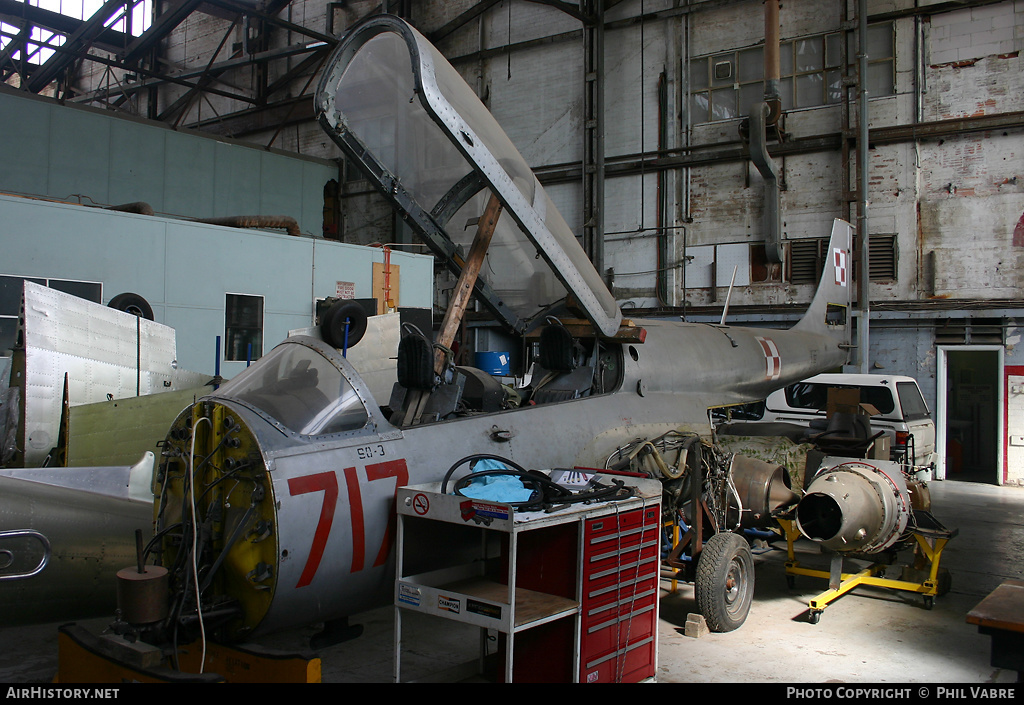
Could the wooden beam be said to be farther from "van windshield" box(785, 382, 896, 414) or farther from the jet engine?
"van windshield" box(785, 382, 896, 414)

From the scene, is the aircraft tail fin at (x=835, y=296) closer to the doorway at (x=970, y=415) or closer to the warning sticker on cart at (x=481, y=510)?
the doorway at (x=970, y=415)

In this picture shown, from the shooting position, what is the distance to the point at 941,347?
11766mm

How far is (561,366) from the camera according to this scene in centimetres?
523

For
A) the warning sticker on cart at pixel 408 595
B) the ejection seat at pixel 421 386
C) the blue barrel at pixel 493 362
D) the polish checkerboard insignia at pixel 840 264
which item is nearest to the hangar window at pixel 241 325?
the blue barrel at pixel 493 362

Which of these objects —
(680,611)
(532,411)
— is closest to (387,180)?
(532,411)

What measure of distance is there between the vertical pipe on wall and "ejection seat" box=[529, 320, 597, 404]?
8.48 m

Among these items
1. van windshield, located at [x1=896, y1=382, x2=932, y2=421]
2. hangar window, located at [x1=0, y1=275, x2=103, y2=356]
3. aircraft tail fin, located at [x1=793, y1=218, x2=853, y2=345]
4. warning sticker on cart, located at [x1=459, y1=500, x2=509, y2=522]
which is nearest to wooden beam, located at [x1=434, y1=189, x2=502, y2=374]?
warning sticker on cart, located at [x1=459, y1=500, x2=509, y2=522]

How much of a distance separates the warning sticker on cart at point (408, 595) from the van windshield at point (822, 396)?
284 inches

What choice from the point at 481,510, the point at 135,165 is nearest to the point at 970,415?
the point at 481,510

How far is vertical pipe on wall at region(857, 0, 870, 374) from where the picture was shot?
11.9 meters

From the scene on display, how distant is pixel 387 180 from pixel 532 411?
5.93ft

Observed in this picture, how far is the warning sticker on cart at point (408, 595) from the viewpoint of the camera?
10.5ft

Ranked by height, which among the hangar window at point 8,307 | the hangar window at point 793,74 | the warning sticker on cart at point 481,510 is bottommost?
the warning sticker on cart at point 481,510

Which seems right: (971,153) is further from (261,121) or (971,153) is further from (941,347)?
(261,121)
